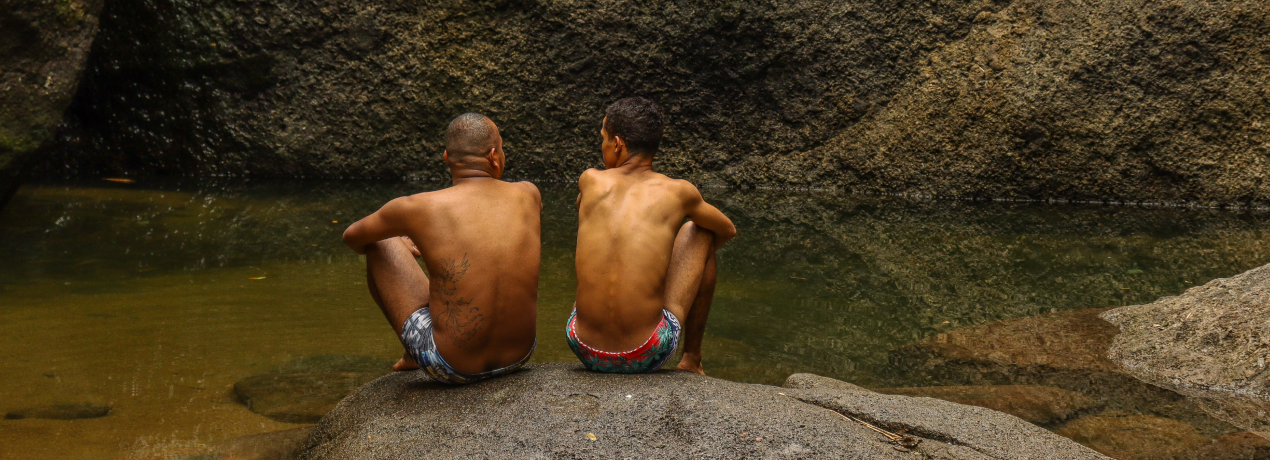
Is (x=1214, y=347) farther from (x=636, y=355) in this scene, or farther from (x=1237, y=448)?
(x=636, y=355)

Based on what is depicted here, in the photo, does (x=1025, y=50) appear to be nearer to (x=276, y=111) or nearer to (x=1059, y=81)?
(x=1059, y=81)

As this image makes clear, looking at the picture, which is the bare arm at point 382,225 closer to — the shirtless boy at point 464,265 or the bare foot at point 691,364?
the shirtless boy at point 464,265

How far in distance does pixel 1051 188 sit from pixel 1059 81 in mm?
840

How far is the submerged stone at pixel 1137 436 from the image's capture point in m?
2.31

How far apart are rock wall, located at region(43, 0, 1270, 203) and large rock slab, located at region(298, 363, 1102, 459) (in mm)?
5478

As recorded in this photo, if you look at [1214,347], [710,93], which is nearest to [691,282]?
[1214,347]

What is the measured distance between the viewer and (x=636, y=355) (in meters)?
2.37

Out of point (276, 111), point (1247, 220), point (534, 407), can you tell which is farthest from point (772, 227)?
point (276, 111)

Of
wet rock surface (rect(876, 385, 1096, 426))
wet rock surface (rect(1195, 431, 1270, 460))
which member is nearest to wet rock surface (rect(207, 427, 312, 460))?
wet rock surface (rect(876, 385, 1096, 426))

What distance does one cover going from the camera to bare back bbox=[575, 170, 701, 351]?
2.33 metres

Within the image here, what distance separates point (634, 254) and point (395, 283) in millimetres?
644

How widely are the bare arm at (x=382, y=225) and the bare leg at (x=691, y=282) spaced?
751 mm

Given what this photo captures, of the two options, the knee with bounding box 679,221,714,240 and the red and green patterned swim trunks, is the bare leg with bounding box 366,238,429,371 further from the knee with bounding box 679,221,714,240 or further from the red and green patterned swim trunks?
the knee with bounding box 679,221,714,240

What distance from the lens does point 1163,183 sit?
273 inches
